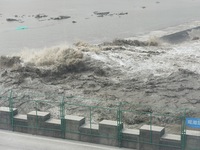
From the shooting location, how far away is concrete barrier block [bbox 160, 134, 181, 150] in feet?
54.3

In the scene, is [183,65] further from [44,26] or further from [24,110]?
[44,26]

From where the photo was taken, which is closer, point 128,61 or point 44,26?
point 128,61

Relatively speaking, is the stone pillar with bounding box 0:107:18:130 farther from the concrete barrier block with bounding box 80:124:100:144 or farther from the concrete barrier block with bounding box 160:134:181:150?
the concrete barrier block with bounding box 160:134:181:150

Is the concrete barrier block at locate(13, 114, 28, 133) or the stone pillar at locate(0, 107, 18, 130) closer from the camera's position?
the concrete barrier block at locate(13, 114, 28, 133)

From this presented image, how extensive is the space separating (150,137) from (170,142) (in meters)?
0.83

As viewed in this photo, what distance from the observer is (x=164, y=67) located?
1199 inches

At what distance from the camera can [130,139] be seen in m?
17.5

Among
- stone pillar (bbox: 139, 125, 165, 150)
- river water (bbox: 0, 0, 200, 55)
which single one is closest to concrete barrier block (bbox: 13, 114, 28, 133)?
stone pillar (bbox: 139, 125, 165, 150)

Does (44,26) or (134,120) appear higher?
(44,26)

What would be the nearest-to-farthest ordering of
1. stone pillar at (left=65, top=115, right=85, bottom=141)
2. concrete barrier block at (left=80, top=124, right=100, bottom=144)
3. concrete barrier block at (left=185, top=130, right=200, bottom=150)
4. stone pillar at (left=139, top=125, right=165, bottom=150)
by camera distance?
concrete barrier block at (left=185, top=130, right=200, bottom=150)
stone pillar at (left=139, top=125, right=165, bottom=150)
concrete barrier block at (left=80, top=124, right=100, bottom=144)
stone pillar at (left=65, top=115, right=85, bottom=141)

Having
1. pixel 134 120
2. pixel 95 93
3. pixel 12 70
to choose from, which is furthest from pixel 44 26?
pixel 134 120

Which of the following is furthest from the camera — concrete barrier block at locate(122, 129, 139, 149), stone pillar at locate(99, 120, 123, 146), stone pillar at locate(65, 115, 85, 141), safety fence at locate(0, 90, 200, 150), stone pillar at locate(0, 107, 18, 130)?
stone pillar at locate(0, 107, 18, 130)

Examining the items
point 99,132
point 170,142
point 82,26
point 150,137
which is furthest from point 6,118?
point 82,26

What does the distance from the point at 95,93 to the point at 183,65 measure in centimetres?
776
